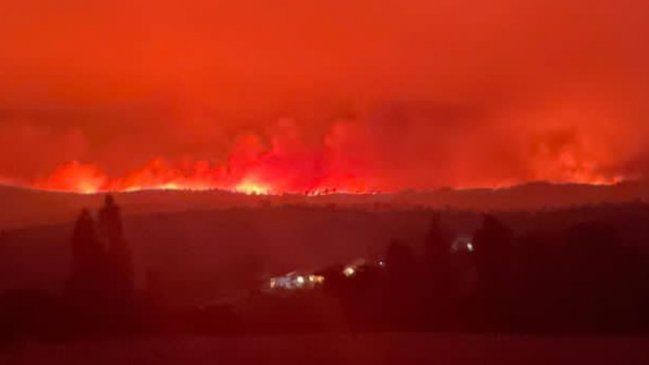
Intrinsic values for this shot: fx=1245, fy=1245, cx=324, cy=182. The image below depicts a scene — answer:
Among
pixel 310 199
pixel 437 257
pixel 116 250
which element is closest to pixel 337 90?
pixel 310 199

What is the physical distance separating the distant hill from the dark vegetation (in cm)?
1

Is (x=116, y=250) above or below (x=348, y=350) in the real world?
above

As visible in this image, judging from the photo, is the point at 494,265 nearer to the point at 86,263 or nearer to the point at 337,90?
the point at 337,90

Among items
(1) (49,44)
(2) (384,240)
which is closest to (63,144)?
(1) (49,44)

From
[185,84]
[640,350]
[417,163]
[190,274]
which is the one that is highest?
[185,84]

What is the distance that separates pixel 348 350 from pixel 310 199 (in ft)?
0.68

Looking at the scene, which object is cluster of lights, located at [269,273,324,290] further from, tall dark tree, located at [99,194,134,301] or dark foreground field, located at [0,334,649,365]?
tall dark tree, located at [99,194,134,301]

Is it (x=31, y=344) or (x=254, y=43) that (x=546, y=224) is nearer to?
(x=254, y=43)

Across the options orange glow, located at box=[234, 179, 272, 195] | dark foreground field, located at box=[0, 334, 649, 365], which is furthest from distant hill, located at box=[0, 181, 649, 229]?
dark foreground field, located at box=[0, 334, 649, 365]

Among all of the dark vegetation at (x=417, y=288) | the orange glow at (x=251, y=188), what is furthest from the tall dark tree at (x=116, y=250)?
the orange glow at (x=251, y=188)

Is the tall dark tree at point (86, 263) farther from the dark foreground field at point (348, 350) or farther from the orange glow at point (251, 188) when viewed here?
the orange glow at point (251, 188)

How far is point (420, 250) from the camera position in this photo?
1642 mm

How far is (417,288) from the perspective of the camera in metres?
1.65

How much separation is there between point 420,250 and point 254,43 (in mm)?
357
